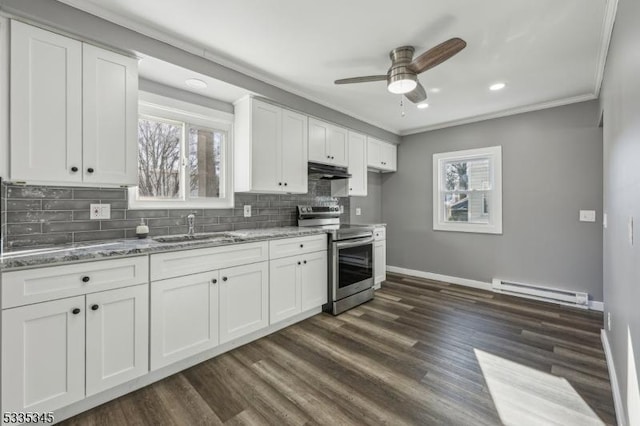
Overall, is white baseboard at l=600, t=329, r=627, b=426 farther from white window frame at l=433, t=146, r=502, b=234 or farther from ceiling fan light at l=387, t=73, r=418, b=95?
ceiling fan light at l=387, t=73, r=418, b=95

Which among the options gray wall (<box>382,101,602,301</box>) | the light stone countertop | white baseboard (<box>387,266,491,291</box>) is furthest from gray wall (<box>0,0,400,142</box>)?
white baseboard (<box>387,266,491,291</box>)

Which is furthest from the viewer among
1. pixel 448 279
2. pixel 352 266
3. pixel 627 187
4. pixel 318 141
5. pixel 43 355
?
pixel 448 279

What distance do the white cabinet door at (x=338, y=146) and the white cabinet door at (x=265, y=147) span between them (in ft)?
2.80

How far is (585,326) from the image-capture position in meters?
2.88

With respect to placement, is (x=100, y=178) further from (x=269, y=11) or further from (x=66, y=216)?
(x=269, y=11)

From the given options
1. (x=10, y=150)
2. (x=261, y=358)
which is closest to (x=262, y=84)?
(x=10, y=150)

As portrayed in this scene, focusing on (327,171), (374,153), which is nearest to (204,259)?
(327,171)

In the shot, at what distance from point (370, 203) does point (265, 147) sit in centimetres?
258

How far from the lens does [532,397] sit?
183 cm

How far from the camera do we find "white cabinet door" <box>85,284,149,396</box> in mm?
1673

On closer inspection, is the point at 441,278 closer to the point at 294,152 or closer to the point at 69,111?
the point at 294,152

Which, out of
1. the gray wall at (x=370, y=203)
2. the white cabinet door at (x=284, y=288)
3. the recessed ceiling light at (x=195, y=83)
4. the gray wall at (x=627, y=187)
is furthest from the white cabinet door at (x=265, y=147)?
the gray wall at (x=627, y=187)

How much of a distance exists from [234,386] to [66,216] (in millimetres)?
1725

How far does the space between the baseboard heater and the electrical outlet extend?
4.60 meters
